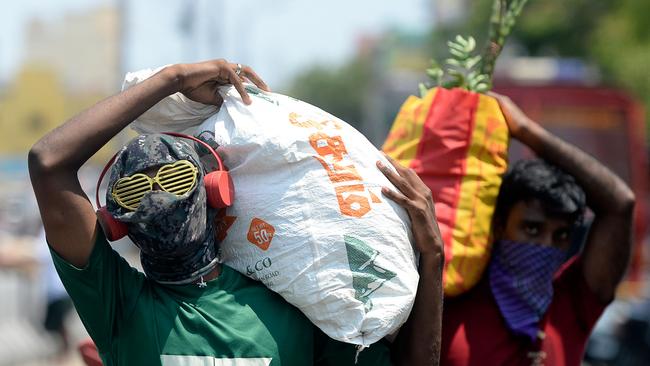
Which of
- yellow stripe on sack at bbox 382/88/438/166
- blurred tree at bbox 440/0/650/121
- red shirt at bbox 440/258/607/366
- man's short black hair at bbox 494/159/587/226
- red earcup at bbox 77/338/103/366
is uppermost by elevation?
yellow stripe on sack at bbox 382/88/438/166

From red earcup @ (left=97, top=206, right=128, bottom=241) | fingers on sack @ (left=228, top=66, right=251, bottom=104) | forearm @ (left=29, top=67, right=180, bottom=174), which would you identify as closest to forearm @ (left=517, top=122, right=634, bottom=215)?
fingers on sack @ (left=228, top=66, right=251, bottom=104)

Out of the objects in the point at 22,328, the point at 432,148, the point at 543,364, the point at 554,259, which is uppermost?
the point at 432,148

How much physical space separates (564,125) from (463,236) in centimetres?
1158

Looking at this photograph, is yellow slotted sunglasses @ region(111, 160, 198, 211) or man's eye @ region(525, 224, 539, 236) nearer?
yellow slotted sunglasses @ region(111, 160, 198, 211)

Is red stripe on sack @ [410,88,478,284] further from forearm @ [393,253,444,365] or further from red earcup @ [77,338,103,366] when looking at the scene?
red earcup @ [77,338,103,366]

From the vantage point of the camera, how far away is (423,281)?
2.66m

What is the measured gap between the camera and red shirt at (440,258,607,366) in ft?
10.3

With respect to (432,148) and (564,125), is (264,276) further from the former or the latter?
(564,125)

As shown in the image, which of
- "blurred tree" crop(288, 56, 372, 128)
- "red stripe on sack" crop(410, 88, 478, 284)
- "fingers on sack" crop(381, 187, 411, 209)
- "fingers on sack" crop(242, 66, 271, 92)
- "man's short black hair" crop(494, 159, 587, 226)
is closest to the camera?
"fingers on sack" crop(381, 187, 411, 209)

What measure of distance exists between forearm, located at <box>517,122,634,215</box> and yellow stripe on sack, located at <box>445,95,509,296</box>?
163mm

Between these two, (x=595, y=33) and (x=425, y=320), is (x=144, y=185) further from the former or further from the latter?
(x=595, y=33)

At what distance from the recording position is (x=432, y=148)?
3.12 m

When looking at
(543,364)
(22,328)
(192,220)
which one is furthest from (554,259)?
(22,328)

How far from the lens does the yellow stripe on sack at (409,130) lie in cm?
312
